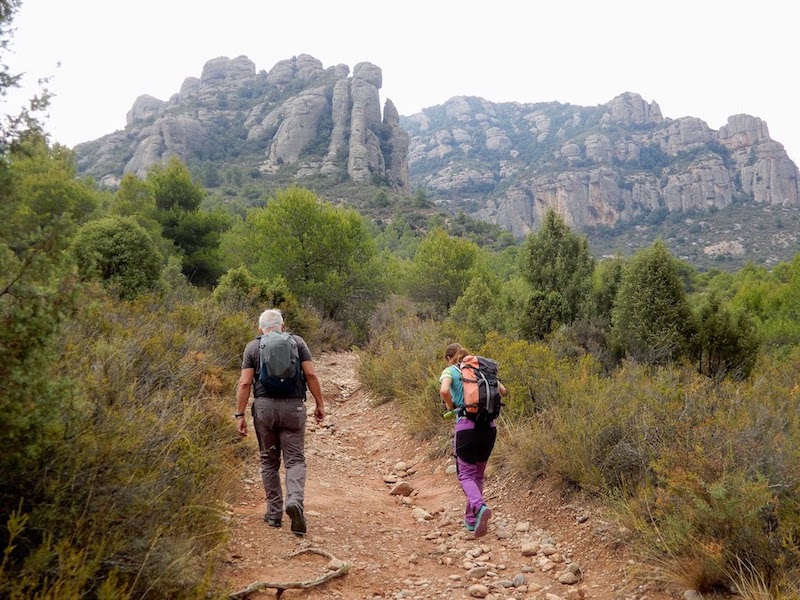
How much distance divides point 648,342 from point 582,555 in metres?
6.78

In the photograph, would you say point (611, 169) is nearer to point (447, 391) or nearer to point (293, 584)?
point (447, 391)

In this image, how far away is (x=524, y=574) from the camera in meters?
3.93

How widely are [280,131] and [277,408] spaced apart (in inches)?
3068

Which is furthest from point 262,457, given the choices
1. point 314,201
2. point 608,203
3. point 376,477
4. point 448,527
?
point 608,203

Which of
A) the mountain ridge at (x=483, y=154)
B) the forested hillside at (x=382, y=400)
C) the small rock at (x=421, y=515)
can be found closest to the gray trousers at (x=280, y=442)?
the forested hillside at (x=382, y=400)

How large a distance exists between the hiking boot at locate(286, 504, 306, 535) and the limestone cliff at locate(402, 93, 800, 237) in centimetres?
7917

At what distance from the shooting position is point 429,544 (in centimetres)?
449

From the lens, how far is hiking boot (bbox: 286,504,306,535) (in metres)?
4.12

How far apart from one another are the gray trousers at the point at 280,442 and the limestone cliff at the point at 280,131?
65.8 meters

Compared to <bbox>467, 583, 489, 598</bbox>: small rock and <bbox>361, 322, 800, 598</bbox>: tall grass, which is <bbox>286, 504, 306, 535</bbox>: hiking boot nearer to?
<bbox>467, 583, 489, 598</bbox>: small rock

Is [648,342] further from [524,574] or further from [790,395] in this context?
[524,574]

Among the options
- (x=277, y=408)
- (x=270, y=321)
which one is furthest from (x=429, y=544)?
(x=270, y=321)

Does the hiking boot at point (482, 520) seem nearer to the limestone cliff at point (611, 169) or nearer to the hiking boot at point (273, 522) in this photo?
the hiking boot at point (273, 522)

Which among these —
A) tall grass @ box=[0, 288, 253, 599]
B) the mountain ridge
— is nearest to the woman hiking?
tall grass @ box=[0, 288, 253, 599]
